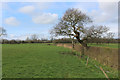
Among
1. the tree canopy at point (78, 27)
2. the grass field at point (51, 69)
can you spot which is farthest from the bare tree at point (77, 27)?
the grass field at point (51, 69)

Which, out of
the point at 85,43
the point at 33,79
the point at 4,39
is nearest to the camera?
the point at 33,79

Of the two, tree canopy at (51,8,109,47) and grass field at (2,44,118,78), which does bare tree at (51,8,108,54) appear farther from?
grass field at (2,44,118,78)

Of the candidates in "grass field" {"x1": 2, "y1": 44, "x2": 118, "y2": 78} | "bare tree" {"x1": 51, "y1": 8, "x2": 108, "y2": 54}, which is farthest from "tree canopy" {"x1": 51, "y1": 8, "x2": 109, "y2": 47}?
"grass field" {"x1": 2, "y1": 44, "x2": 118, "y2": 78}

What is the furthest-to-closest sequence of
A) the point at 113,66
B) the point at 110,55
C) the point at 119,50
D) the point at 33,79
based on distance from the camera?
the point at 110,55, the point at 113,66, the point at 119,50, the point at 33,79

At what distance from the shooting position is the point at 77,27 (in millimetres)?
22156

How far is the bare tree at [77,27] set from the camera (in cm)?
2077

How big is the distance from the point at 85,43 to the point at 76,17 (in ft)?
15.6

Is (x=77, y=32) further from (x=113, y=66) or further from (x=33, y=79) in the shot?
(x=33, y=79)

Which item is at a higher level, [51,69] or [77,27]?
[77,27]

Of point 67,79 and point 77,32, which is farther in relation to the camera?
point 77,32

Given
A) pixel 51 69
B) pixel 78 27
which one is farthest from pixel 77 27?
pixel 51 69

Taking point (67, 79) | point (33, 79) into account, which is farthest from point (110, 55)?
point (33, 79)

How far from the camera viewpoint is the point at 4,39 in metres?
67.0

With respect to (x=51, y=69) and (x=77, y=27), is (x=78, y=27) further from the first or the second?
(x=51, y=69)
